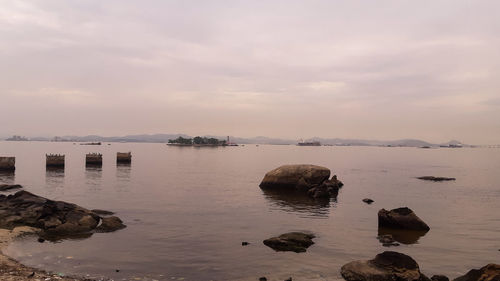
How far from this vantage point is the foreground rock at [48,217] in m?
26.3

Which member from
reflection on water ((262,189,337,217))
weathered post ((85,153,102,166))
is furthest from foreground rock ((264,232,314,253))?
weathered post ((85,153,102,166))

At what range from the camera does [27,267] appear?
18031 millimetres

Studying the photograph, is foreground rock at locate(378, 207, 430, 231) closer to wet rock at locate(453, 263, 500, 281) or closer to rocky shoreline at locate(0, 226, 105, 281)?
wet rock at locate(453, 263, 500, 281)

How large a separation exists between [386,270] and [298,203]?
25178mm

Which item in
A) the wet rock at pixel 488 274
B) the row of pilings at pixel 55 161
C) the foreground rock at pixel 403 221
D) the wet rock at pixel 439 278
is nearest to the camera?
the wet rock at pixel 488 274

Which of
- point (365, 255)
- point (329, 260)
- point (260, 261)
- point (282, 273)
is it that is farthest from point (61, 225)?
point (365, 255)


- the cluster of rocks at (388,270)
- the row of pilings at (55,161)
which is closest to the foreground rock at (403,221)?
the cluster of rocks at (388,270)

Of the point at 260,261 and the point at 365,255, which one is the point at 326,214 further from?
the point at 260,261

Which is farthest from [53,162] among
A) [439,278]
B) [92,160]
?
[439,278]

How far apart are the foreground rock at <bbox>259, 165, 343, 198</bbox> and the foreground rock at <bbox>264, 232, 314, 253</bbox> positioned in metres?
25.9

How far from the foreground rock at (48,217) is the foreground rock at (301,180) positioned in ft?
97.4

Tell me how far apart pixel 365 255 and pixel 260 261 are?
6402 mm

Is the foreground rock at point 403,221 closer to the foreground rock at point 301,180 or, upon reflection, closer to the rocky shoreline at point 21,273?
the foreground rock at point 301,180

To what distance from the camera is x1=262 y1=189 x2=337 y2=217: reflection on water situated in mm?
37697
